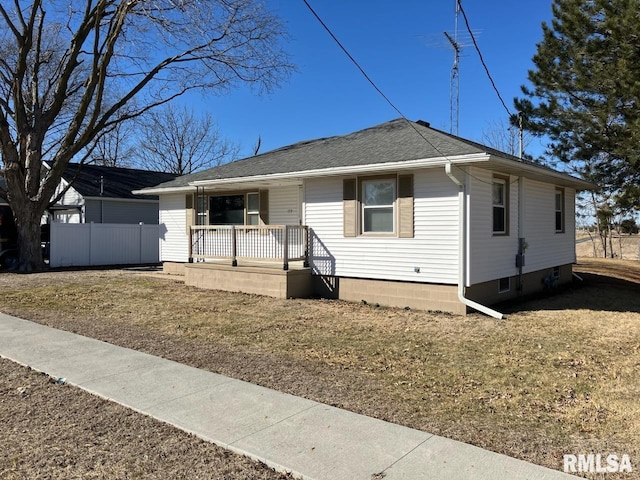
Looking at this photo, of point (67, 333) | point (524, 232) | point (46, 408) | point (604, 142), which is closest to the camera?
point (46, 408)

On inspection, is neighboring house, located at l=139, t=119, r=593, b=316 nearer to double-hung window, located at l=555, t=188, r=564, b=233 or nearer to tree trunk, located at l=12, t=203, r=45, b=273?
double-hung window, located at l=555, t=188, r=564, b=233

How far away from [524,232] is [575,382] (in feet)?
22.8

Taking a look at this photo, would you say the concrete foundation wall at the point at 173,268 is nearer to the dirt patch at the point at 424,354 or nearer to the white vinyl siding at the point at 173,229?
the white vinyl siding at the point at 173,229

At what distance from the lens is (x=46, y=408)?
4543mm

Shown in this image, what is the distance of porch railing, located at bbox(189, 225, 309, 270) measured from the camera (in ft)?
39.1

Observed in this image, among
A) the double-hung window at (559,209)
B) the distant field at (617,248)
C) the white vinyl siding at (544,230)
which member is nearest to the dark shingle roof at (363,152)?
the white vinyl siding at (544,230)

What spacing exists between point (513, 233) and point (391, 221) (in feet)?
9.78

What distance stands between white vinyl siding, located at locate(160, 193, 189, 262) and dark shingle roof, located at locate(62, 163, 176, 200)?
828 centimetres

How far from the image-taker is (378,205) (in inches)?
426

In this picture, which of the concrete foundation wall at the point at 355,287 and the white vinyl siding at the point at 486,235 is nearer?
the white vinyl siding at the point at 486,235

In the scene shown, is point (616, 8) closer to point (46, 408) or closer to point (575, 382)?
point (575, 382)

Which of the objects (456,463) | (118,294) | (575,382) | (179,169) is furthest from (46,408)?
(179,169)

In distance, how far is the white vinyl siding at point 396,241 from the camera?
9.77 metres

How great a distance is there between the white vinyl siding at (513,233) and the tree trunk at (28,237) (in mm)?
15722
